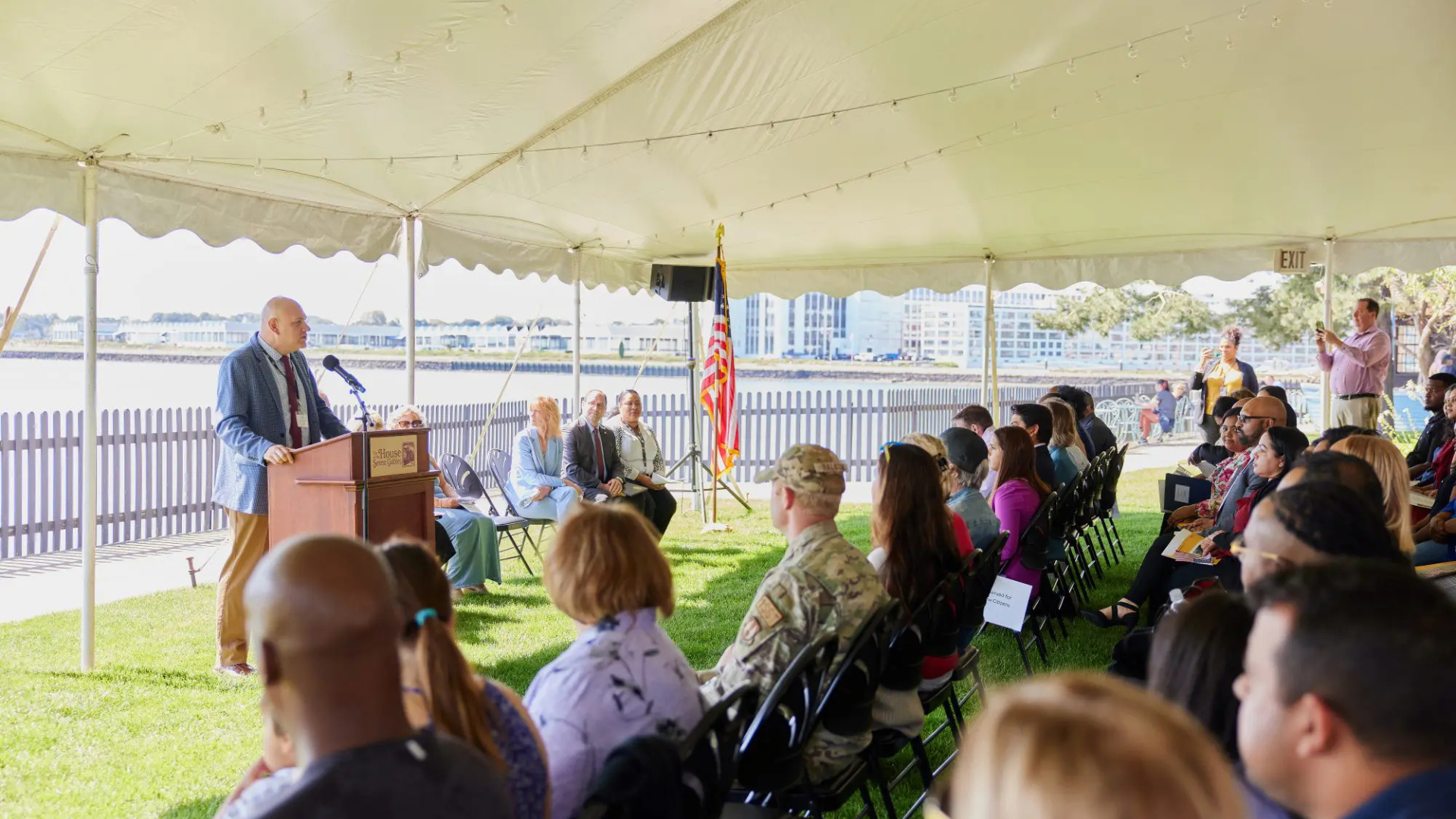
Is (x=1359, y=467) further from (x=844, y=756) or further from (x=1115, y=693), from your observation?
(x=1115, y=693)

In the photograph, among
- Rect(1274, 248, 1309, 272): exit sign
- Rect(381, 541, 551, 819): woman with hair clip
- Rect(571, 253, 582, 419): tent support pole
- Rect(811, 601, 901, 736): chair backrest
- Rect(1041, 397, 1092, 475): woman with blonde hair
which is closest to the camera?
Rect(381, 541, 551, 819): woman with hair clip

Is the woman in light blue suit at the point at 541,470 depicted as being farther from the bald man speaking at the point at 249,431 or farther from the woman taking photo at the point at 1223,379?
the woman taking photo at the point at 1223,379

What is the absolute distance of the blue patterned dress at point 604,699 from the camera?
6.23ft

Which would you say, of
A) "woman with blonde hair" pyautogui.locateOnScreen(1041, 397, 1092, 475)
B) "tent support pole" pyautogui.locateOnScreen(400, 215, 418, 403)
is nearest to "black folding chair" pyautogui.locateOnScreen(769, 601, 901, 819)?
"woman with blonde hair" pyautogui.locateOnScreen(1041, 397, 1092, 475)

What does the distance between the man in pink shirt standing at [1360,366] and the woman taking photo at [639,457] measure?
5.40 metres

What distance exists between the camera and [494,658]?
508 centimetres

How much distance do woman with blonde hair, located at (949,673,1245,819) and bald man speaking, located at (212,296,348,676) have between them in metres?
4.33

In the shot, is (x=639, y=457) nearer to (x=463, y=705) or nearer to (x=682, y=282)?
(x=682, y=282)

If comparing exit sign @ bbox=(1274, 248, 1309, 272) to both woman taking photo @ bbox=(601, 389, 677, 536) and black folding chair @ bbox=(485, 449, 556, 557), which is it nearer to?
woman taking photo @ bbox=(601, 389, 677, 536)

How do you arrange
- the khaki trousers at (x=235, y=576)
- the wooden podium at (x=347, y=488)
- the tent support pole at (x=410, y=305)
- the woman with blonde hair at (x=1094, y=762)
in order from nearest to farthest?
the woman with blonde hair at (x=1094, y=762), the wooden podium at (x=347, y=488), the khaki trousers at (x=235, y=576), the tent support pole at (x=410, y=305)

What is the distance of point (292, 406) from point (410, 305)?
1.89 m

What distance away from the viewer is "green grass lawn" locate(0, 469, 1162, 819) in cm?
346

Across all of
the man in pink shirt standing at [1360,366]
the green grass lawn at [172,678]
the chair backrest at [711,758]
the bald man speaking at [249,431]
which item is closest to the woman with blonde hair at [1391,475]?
the green grass lawn at [172,678]

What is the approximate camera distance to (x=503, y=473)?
8.34 metres
